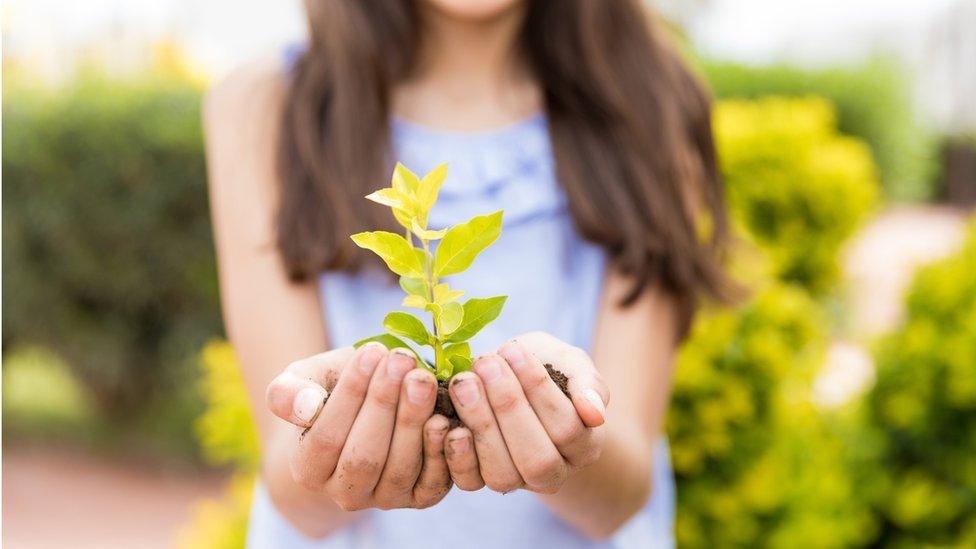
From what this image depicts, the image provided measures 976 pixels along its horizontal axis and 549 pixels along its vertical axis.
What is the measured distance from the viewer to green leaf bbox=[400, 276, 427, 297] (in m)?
1.08

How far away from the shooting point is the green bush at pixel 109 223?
4.73m

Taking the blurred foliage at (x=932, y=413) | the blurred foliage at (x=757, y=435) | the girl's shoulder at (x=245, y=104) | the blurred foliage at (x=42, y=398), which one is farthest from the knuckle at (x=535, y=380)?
the blurred foliage at (x=42, y=398)

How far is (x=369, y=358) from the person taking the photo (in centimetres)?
106

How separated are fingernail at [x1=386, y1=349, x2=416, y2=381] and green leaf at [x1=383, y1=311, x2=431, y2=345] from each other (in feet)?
0.13

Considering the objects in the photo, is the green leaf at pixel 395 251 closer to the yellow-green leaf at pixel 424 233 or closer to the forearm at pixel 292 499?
the yellow-green leaf at pixel 424 233

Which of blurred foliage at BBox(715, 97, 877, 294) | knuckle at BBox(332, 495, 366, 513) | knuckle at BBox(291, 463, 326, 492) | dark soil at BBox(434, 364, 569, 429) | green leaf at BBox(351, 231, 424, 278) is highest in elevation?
green leaf at BBox(351, 231, 424, 278)

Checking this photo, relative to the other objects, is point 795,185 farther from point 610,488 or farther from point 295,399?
point 295,399

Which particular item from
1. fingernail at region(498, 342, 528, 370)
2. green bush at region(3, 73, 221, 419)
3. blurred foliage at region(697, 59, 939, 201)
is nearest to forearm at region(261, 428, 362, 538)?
fingernail at region(498, 342, 528, 370)

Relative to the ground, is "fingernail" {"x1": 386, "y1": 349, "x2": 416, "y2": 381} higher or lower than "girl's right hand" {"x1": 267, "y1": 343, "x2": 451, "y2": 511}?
higher

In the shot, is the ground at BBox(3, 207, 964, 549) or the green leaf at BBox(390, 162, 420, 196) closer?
the green leaf at BBox(390, 162, 420, 196)

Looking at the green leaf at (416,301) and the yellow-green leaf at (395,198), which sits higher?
the yellow-green leaf at (395,198)

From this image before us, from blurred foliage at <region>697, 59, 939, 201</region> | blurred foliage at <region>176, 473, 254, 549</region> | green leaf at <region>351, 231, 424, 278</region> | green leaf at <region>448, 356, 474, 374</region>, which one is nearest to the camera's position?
green leaf at <region>351, 231, 424, 278</region>

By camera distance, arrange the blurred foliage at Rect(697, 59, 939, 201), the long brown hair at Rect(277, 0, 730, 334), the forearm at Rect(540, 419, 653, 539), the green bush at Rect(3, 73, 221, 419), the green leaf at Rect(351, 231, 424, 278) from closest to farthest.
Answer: the green leaf at Rect(351, 231, 424, 278)
the forearm at Rect(540, 419, 653, 539)
the long brown hair at Rect(277, 0, 730, 334)
the green bush at Rect(3, 73, 221, 419)
the blurred foliage at Rect(697, 59, 939, 201)

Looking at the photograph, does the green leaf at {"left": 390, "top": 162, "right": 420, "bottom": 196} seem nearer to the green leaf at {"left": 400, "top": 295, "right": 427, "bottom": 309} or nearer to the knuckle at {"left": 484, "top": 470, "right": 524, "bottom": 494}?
the green leaf at {"left": 400, "top": 295, "right": 427, "bottom": 309}
